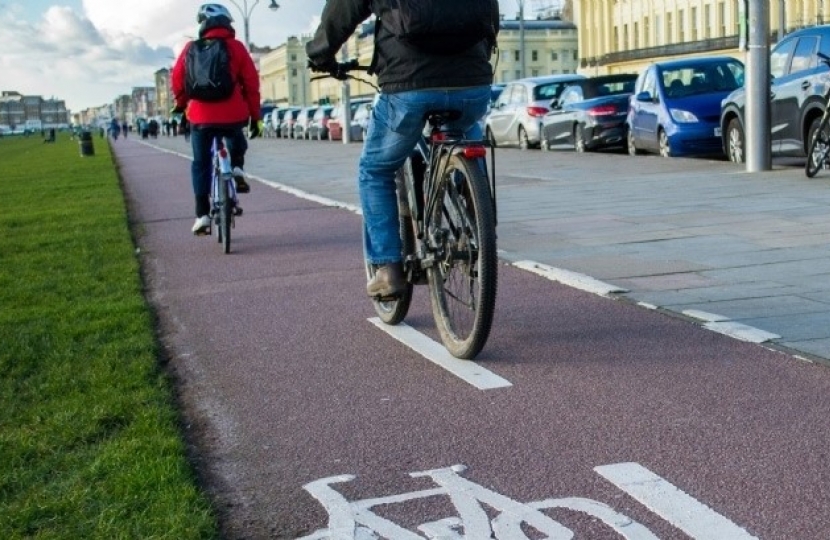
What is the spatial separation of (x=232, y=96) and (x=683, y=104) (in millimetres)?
11718

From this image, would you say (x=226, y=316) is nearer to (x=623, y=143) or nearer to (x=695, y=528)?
(x=695, y=528)

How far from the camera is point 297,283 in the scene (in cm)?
854

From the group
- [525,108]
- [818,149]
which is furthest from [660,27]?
[818,149]

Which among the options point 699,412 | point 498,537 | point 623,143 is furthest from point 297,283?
point 623,143

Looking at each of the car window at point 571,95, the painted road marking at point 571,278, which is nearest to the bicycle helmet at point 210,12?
the painted road marking at point 571,278

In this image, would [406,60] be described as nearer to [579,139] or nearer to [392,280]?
[392,280]

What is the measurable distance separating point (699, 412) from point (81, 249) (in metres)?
7.86

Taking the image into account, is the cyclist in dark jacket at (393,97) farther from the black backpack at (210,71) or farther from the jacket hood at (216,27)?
the jacket hood at (216,27)

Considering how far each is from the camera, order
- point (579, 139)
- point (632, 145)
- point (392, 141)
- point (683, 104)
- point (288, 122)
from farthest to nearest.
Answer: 1. point (288, 122)
2. point (579, 139)
3. point (632, 145)
4. point (683, 104)
5. point (392, 141)

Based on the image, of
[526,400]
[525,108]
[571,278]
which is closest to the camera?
[526,400]

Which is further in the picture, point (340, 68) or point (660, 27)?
point (660, 27)

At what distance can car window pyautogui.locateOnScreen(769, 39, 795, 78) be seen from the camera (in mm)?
16781

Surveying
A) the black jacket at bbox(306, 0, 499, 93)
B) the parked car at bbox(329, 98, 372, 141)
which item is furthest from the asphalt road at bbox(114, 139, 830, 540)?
the parked car at bbox(329, 98, 372, 141)

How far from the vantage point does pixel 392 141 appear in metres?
5.91
